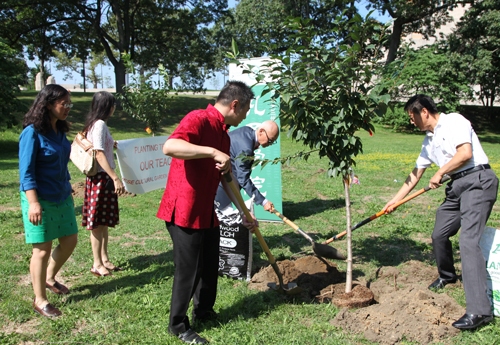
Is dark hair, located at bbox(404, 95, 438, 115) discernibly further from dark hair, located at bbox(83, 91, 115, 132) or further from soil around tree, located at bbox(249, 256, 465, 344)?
dark hair, located at bbox(83, 91, 115, 132)

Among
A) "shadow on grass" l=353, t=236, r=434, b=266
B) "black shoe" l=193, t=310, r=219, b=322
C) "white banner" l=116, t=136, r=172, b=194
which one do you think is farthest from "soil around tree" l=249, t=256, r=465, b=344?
"white banner" l=116, t=136, r=172, b=194

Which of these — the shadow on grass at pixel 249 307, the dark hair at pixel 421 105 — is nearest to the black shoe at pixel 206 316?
the shadow on grass at pixel 249 307

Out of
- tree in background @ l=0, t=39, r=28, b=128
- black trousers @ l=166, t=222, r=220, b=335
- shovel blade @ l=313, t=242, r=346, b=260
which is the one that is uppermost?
tree in background @ l=0, t=39, r=28, b=128

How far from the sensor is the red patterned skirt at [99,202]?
3727mm

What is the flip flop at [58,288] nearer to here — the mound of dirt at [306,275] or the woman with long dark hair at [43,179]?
the woman with long dark hair at [43,179]

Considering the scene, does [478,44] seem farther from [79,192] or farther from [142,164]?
[79,192]

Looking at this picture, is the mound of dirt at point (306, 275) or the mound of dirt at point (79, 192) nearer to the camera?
the mound of dirt at point (306, 275)

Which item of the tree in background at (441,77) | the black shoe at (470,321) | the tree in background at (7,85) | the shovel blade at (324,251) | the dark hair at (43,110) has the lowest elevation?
the black shoe at (470,321)

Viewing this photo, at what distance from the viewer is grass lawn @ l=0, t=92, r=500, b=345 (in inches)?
110

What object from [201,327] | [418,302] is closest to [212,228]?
[201,327]

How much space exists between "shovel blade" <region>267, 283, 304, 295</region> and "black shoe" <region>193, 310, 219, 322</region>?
654 millimetres

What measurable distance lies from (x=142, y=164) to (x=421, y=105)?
390cm

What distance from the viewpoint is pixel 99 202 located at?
3.76 meters

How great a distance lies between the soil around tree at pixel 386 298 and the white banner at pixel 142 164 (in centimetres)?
253
